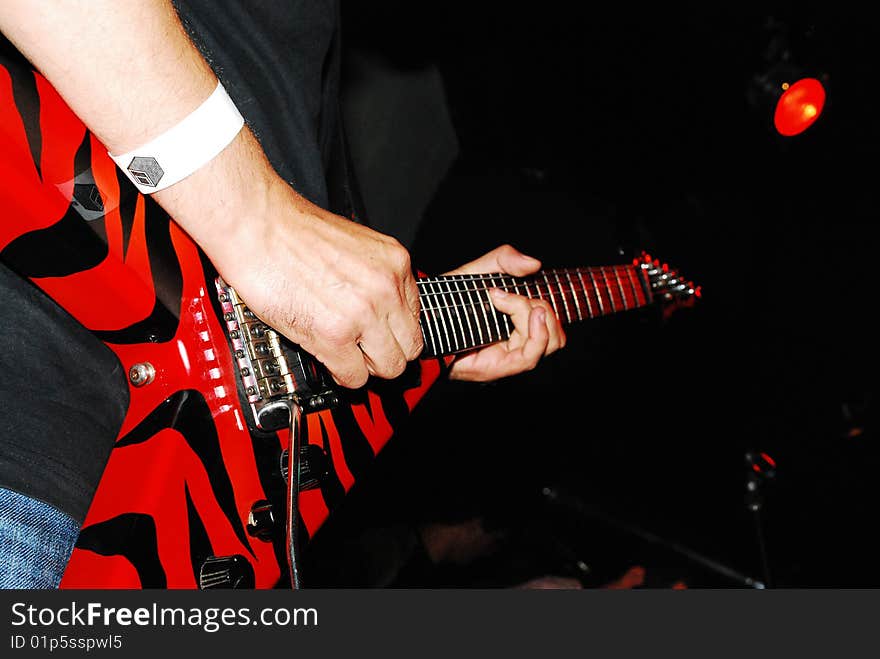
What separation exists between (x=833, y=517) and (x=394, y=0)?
7.78 ft

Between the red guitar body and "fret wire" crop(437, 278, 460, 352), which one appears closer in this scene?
the red guitar body

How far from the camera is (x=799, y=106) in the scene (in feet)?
6.41

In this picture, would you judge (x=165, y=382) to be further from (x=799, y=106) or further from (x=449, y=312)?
(x=799, y=106)

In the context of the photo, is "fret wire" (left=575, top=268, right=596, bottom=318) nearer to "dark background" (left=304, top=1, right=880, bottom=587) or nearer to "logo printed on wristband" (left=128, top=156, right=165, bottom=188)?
"dark background" (left=304, top=1, right=880, bottom=587)

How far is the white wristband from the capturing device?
2.24ft

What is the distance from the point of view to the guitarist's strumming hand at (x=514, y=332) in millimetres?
1245

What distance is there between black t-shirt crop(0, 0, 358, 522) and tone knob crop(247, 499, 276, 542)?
223mm

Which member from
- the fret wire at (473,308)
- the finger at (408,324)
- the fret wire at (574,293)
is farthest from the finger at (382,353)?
the fret wire at (574,293)

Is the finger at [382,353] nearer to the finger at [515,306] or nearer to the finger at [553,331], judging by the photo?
the finger at [515,306]

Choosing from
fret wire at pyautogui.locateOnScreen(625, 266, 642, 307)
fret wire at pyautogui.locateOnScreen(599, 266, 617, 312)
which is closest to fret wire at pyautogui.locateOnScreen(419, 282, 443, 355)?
fret wire at pyautogui.locateOnScreen(599, 266, 617, 312)

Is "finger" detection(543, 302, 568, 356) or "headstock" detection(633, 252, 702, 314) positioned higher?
"headstock" detection(633, 252, 702, 314)

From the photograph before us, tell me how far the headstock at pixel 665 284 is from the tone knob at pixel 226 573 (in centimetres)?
126
